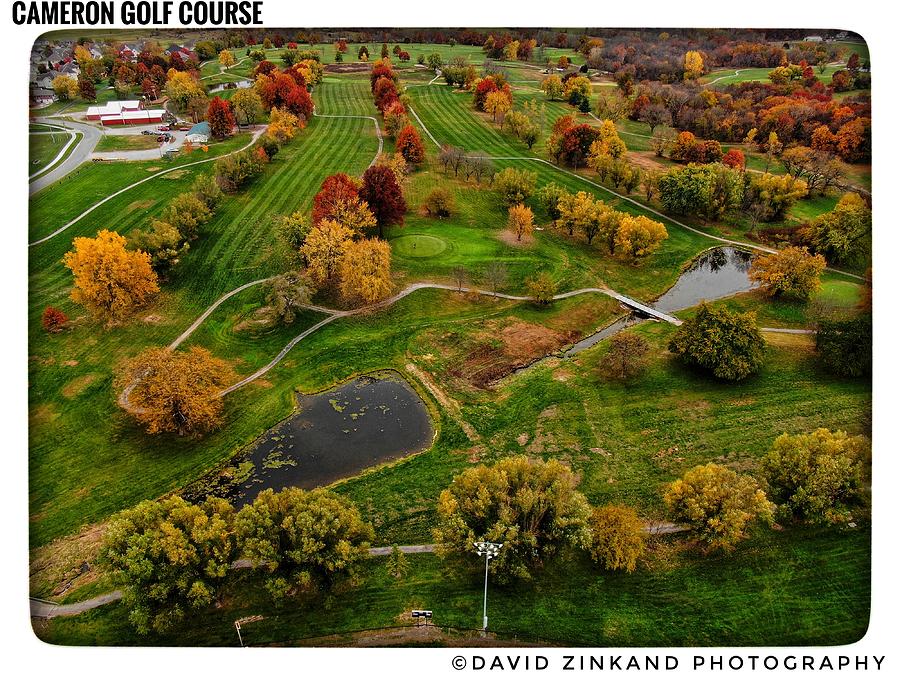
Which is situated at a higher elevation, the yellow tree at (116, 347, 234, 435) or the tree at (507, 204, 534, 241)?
the tree at (507, 204, 534, 241)

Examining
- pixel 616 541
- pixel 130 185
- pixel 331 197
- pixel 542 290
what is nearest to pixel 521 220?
pixel 542 290

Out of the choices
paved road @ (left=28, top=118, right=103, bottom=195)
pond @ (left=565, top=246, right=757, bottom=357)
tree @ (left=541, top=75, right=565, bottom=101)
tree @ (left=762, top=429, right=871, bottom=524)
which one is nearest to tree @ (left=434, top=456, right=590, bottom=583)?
tree @ (left=762, top=429, right=871, bottom=524)

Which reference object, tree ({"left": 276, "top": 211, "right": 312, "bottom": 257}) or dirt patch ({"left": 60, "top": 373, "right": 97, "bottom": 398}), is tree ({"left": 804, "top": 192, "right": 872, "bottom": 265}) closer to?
tree ({"left": 276, "top": 211, "right": 312, "bottom": 257})

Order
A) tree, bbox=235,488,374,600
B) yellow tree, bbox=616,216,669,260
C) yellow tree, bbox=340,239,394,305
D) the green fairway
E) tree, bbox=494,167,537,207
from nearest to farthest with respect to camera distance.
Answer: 1. tree, bbox=235,488,374,600
2. the green fairway
3. yellow tree, bbox=340,239,394,305
4. yellow tree, bbox=616,216,669,260
5. tree, bbox=494,167,537,207

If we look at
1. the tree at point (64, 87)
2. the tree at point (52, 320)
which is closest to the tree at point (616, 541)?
the tree at point (52, 320)

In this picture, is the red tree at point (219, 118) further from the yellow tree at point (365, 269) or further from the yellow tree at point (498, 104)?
the yellow tree at point (365, 269)

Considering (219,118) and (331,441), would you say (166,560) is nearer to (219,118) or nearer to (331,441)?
(331,441)

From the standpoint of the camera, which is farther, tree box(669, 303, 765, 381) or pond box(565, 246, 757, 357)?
pond box(565, 246, 757, 357)

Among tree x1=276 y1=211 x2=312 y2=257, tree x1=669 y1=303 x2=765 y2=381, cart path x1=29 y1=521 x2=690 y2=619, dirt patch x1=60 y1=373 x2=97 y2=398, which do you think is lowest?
cart path x1=29 y1=521 x2=690 y2=619
